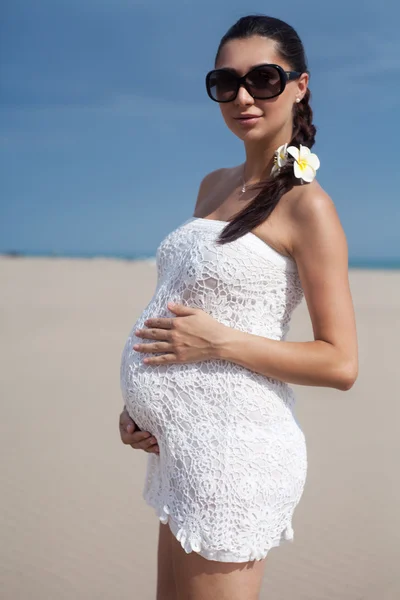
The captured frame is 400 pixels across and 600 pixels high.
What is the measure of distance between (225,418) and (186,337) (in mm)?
280

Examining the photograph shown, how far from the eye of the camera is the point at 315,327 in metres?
2.07

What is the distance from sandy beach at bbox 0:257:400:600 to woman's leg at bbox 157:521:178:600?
6.55ft

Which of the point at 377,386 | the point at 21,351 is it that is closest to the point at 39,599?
the point at 377,386

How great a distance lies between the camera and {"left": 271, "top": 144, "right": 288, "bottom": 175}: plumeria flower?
2.19m

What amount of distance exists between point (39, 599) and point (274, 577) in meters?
1.62

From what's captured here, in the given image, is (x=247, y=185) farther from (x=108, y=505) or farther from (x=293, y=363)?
(x=108, y=505)

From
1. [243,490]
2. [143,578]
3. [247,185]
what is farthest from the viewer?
[143,578]

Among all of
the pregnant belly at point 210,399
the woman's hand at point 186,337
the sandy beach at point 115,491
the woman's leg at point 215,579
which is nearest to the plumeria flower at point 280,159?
the woman's hand at point 186,337

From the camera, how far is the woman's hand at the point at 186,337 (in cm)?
204

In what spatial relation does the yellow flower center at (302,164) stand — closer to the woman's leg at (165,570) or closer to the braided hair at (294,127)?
the braided hair at (294,127)

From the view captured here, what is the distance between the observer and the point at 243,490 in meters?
1.96

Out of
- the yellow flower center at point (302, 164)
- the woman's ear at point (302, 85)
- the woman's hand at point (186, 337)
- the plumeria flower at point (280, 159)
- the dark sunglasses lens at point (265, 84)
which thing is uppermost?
the woman's ear at point (302, 85)

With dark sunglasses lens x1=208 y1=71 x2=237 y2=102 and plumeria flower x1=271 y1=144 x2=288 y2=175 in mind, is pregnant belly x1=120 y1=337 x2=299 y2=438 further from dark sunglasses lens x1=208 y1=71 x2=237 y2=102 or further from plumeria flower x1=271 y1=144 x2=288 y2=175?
dark sunglasses lens x1=208 y1=71 x2=237 y2=102

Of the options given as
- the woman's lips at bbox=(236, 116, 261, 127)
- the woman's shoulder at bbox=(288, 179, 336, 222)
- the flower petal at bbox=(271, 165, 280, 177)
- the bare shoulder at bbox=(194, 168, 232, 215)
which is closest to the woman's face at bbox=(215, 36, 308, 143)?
the woman's lips at bbox=(236, 116, 261, 127)
